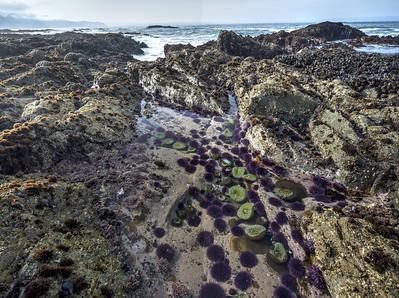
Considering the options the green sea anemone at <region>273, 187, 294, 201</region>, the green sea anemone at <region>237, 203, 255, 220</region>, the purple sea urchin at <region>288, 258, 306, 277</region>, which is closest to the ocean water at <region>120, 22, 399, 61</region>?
the green sea anemone at <region>273, 187, 294, 201</region>

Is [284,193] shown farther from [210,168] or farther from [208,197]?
[210,168]

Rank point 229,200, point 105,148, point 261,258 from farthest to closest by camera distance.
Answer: point 105,148, point 229,200, point 261,258

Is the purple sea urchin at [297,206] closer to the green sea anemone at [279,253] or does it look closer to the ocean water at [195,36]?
the green sea anemone at [279,253]

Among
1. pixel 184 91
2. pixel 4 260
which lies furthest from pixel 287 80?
pixel 4 260

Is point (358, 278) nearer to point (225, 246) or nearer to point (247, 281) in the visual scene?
point (247, 281)

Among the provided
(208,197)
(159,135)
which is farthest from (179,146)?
(208,197)

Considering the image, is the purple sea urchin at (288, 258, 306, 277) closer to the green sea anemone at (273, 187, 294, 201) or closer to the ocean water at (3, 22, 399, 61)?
the green sea anemone at (273, 187, 294, 201)

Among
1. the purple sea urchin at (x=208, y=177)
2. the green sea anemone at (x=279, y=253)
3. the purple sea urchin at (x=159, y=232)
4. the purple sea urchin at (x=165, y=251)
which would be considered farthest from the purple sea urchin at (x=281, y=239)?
the purple sea urchin at (x=159, y=232)
